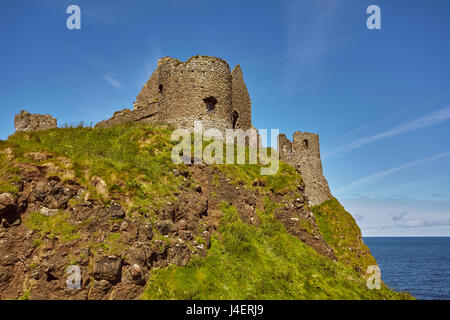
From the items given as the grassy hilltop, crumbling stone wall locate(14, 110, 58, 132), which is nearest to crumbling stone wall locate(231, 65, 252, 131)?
the grassy hilltop

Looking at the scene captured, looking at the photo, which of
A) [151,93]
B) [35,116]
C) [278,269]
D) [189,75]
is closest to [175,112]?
[189,75]

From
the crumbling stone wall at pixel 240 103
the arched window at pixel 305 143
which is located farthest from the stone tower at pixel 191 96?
the arched window at pixel 305 143

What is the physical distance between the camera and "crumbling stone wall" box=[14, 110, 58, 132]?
2130 centimetres

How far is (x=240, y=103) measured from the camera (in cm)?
2614

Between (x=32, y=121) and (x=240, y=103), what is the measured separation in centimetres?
1755

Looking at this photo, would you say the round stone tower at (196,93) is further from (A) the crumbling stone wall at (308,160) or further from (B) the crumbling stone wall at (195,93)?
(A) the crumbling stone wall at (308,160)

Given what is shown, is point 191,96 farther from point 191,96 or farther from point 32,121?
point 32,121

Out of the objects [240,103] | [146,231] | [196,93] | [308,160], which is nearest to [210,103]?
[196,93]

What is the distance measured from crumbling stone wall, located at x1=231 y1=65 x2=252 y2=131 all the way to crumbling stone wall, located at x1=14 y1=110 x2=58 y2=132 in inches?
594

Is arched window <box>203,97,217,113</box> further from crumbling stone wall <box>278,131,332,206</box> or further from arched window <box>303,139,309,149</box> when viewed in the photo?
arched window <box>303,139,309,149</box>

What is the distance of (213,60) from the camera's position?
2122 centimetres

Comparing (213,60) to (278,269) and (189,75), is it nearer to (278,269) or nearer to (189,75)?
(189,75)

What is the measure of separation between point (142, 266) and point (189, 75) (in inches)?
A: 613
